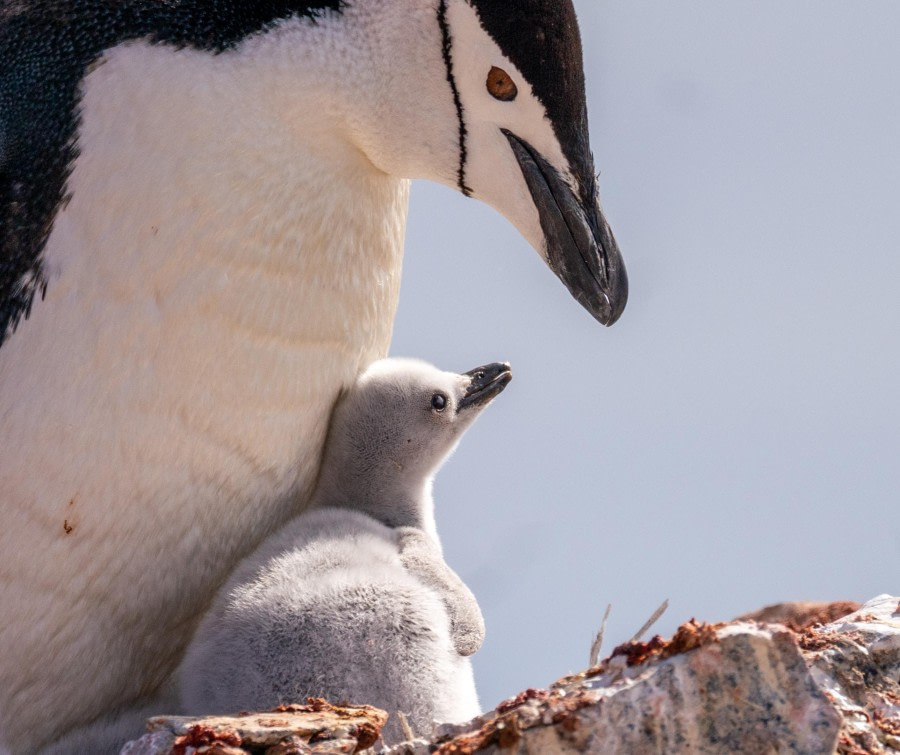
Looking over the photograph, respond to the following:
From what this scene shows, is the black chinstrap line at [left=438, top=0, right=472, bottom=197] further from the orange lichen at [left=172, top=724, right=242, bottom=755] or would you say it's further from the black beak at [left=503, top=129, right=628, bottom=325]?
the orange lichen at [left=172, top=724, right=242, bottom=755]

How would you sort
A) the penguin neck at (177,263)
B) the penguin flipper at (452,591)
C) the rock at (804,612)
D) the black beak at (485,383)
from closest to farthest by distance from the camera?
the penguin neck at (177,263) < the penguin flipper at (452,591) < the rock at (804,612) < the black beak at (485,383)

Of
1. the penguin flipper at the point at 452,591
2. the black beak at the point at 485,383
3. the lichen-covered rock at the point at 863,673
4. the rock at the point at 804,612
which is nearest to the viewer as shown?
the lichen-covered rock at the point at 863,673

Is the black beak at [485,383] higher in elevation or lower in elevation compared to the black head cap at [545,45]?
lower

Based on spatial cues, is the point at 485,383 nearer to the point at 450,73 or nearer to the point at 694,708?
the point at 450,73

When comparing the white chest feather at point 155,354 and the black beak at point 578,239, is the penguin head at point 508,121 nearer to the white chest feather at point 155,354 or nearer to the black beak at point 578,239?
the black beak at point 578,239

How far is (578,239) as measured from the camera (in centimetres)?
276

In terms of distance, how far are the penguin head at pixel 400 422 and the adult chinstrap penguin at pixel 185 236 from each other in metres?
0.32

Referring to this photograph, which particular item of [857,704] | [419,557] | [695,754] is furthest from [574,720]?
[419,557]

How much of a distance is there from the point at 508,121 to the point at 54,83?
911mm

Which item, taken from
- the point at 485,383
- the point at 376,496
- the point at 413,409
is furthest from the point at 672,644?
the point at 485,383

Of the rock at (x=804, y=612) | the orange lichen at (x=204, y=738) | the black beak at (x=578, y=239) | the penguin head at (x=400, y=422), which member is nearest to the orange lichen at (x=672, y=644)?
the orange lichen at (x=204, y=738)

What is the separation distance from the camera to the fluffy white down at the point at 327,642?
246cm

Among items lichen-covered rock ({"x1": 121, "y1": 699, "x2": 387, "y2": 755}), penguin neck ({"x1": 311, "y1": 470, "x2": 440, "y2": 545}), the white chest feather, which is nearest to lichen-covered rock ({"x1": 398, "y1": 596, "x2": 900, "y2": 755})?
lichen-covered rock ({"x1": 121, "y1": 699, "x2": 387, "y2": 755})

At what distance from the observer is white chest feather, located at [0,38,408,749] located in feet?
8.50
